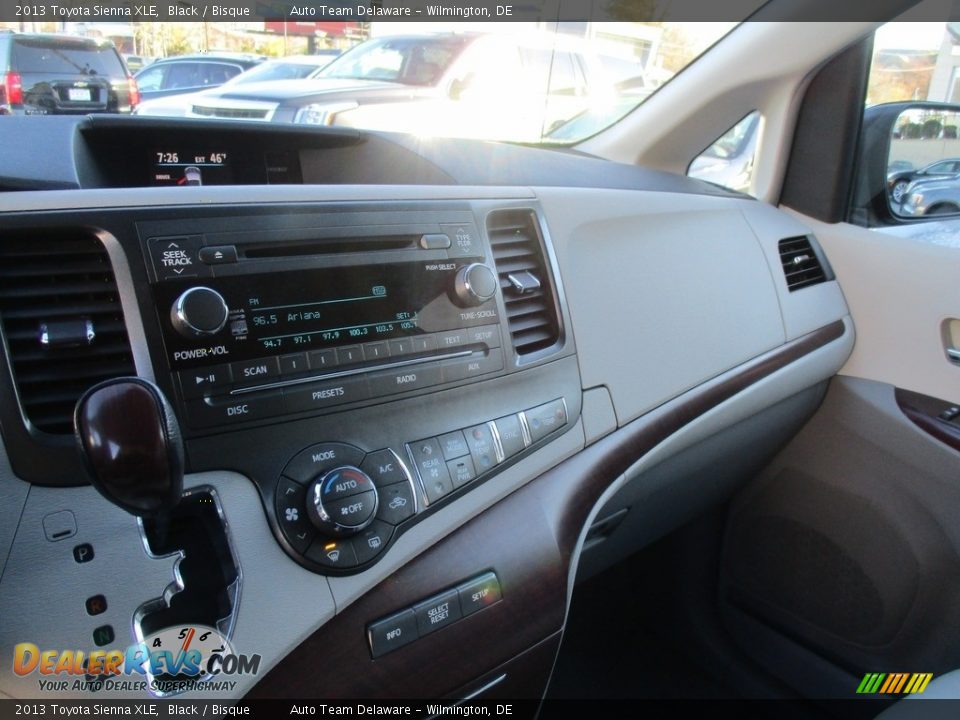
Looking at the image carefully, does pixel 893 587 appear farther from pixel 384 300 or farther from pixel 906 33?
pixel 384 300

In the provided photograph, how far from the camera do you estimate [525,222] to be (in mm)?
1446

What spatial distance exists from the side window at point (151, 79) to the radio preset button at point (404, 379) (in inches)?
56.4

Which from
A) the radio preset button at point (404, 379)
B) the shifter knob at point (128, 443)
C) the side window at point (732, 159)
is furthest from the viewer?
the side window at point (732, 159)

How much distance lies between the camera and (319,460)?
3.43 ft

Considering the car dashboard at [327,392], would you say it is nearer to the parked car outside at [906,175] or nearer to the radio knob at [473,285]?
the radio knob at [473,285]

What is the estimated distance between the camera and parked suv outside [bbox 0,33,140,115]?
1.72 metres

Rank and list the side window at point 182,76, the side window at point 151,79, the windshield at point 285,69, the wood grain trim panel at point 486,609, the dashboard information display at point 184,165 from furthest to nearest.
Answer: the windshield at point 285,69 → the side window at point 182,76 → the side window at point 151,79 → the dashboard information display at point 184,165 → the wood grain trim panel at point 486,609

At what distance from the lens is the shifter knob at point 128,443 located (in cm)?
78

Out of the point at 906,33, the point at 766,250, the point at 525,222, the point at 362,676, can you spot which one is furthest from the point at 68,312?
the point at 906,33

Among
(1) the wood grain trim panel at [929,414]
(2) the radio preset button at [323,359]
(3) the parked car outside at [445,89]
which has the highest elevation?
(3) the parked car outside at [445,89]

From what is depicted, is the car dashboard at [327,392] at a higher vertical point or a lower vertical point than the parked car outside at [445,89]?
lower

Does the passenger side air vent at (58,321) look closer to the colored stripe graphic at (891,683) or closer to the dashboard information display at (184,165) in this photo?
the dashboard information display at (184,165)

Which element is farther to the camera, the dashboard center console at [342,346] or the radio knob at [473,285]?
the radio knob at [473,285]

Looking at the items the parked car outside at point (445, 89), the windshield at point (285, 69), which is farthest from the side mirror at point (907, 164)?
the windshield at point (285, 69)
